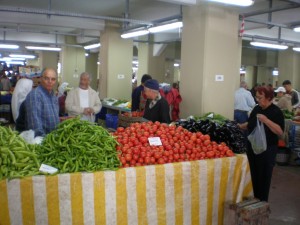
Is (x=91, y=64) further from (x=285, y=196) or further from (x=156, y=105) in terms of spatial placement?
(x=285, y=196)

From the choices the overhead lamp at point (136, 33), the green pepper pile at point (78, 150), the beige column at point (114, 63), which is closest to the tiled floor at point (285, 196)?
the green pepper pile at point (78, 150)

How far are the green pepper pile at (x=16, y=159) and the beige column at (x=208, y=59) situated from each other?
4.64 m

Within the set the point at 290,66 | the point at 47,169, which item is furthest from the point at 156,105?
the point at 290,66

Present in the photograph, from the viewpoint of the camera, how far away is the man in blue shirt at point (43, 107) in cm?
388

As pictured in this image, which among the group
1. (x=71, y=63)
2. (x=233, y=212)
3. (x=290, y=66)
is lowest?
Answer: (x=233, y=212)

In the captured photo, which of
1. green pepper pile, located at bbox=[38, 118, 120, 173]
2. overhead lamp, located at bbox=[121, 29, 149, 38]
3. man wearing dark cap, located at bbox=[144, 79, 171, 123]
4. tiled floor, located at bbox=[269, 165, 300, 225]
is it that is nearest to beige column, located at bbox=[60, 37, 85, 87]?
overhead lamp, located at bbox=[121, 29, 149, 38]

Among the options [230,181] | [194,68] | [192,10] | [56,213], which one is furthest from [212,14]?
[56,213]

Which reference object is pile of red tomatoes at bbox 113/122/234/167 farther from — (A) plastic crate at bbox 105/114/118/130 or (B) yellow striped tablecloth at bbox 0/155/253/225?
(A) plastic crate at bbox 105/114/118/130

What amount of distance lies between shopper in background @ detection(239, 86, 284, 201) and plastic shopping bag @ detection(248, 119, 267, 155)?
0.07m

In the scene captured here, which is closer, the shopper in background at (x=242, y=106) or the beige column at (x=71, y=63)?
the shopper in background at (x=242, y=106)

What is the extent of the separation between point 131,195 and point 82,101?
307 cm

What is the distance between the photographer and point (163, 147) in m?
3.65

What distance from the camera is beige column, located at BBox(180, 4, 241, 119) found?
7.09 m

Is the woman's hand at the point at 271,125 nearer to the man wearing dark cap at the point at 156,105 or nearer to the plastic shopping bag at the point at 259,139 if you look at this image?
the plastic shopping bag at the point at 259,139
